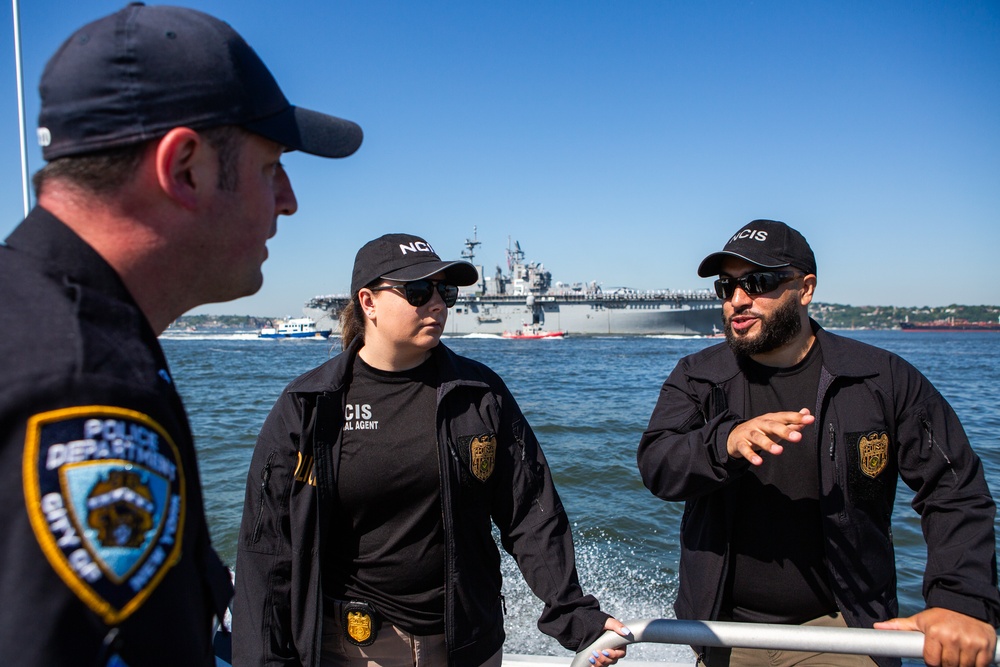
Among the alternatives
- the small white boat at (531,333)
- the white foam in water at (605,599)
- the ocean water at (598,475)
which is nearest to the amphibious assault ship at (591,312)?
the small white boat at (531,333)

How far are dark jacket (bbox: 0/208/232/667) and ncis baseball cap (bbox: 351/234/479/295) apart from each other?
178cm

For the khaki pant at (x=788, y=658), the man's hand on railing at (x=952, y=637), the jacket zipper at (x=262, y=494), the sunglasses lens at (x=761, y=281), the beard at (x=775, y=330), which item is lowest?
the khaki pant at (x=788, y=658)

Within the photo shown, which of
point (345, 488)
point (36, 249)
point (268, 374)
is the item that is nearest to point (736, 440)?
point (345, 488)

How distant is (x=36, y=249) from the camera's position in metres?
0.82

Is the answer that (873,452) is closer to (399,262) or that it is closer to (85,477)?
(399,262)

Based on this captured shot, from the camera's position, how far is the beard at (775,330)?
102 inches

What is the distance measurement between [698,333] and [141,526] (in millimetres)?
72940

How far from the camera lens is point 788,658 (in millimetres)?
2418

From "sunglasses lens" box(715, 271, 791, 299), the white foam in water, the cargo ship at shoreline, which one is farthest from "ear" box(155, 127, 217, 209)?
the cargo ship at shoreline

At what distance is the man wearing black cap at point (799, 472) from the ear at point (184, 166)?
1786mm

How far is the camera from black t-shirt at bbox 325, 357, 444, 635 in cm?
235

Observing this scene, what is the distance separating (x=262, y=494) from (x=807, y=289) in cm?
243

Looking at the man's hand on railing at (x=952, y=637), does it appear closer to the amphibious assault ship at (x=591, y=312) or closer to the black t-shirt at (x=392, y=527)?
the black t-shirt at (x=392, y=527)

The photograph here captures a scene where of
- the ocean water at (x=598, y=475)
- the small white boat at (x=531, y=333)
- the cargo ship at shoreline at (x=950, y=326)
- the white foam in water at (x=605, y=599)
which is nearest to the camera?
the white foam in water at (x=605, y=599)
